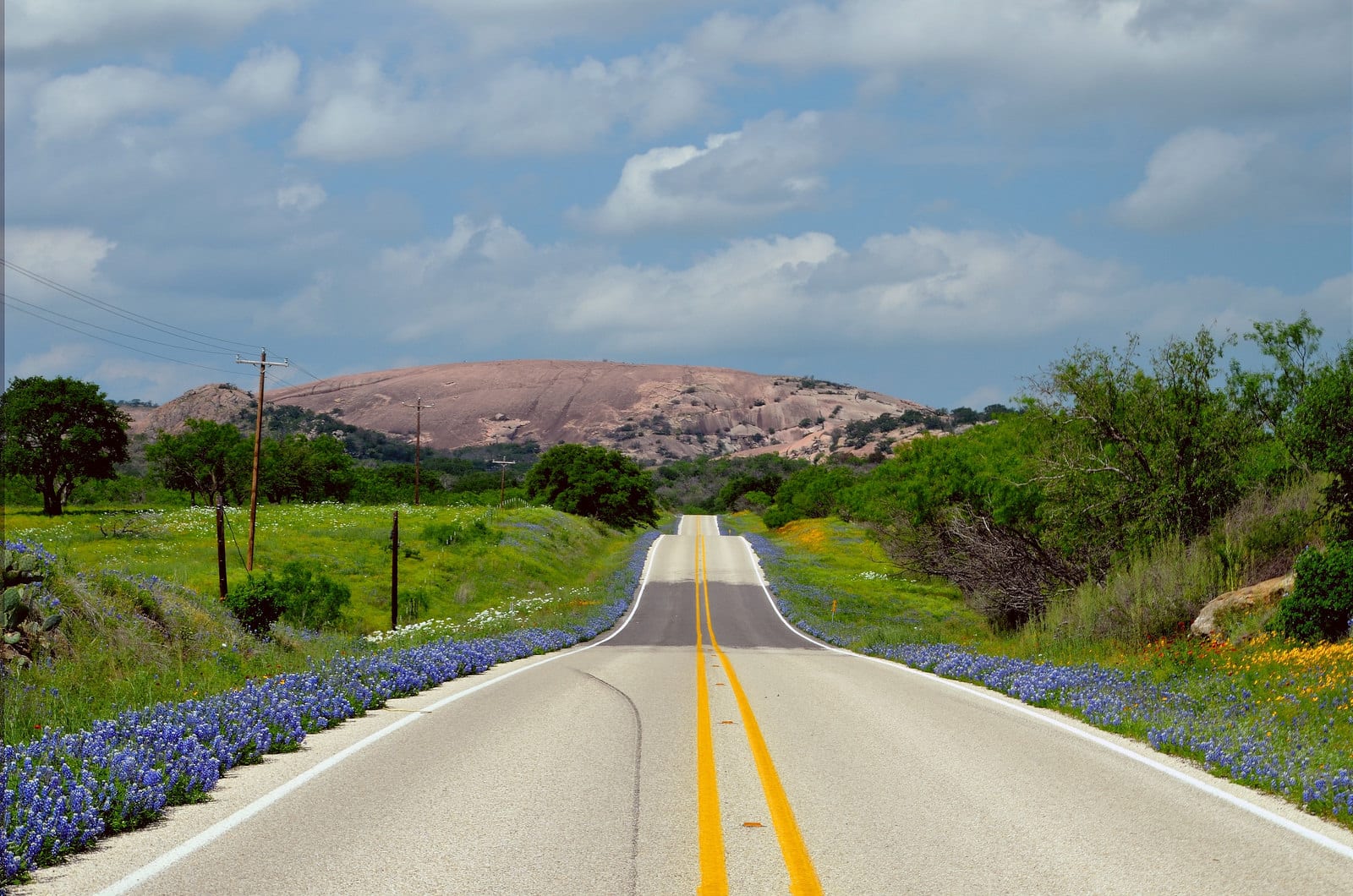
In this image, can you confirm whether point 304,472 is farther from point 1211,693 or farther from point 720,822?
point 720,822

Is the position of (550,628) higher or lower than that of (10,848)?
lower

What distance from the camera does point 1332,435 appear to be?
19.7 meters

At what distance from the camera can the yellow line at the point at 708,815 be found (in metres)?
5.49

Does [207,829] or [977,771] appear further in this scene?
[977,771]

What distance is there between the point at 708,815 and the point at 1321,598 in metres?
11.3

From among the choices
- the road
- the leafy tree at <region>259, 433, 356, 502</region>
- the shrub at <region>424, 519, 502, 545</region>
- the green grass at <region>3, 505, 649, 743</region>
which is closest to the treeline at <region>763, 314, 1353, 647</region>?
the road

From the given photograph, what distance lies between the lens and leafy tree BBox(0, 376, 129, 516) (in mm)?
69438

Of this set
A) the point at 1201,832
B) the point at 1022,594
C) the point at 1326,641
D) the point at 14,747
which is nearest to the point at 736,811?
the point at 1201,832

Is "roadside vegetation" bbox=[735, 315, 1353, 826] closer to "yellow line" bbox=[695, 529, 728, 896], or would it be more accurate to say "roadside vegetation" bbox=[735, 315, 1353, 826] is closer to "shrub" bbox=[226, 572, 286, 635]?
"yellow line" bbox=[695, 529, 728, 896]

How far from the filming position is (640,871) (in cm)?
564

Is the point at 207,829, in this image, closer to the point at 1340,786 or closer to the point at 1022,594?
the point at 1340,786

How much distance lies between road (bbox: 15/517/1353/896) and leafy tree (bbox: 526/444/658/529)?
3303 inches

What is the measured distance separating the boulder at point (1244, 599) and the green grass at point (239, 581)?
13.2 metres

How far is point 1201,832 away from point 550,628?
91.1 ft
